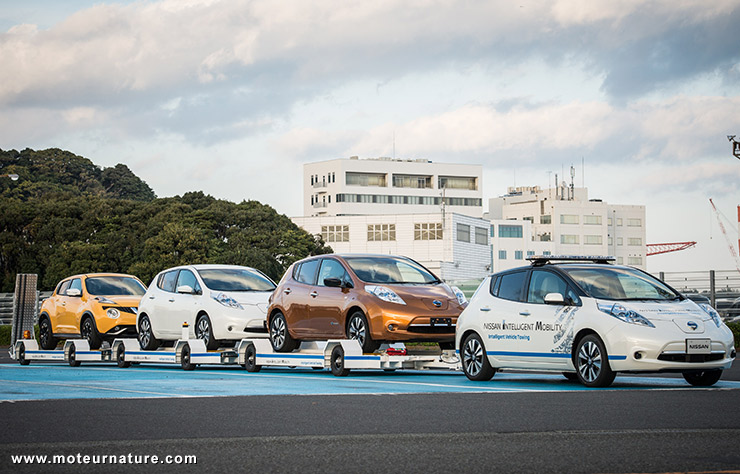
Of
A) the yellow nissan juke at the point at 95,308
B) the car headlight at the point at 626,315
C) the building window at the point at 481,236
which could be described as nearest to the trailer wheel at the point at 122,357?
the yellow nissan juke at the point at 95,308

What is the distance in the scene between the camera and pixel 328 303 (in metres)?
16.5

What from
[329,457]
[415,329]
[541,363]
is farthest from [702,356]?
[329,457]

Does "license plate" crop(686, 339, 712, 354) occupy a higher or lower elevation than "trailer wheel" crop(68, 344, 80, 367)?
higher

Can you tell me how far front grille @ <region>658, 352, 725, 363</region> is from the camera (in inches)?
494

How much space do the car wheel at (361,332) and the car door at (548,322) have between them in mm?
2631

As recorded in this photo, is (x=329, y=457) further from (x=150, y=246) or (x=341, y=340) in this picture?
(x=150, y=246)

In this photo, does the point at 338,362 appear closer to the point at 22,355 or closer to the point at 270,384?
the point at 270,384

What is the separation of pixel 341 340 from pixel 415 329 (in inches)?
45.8

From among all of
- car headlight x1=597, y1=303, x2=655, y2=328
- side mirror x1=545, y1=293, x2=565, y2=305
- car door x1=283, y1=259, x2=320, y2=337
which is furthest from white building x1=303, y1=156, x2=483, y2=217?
car headlight x1=597, y1=303, x2=655, y2=328

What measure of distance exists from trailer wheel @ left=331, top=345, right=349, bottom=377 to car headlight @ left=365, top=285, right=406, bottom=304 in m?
0.99

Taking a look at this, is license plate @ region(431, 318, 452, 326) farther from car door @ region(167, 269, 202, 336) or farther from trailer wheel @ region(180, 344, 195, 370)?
car door @ region(167, 269, 202, 336)

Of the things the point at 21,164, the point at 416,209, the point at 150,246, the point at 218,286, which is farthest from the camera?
the point at 416,209

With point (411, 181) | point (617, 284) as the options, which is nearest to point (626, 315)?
point (617, 284)

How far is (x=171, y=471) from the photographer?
6504 millimetres
